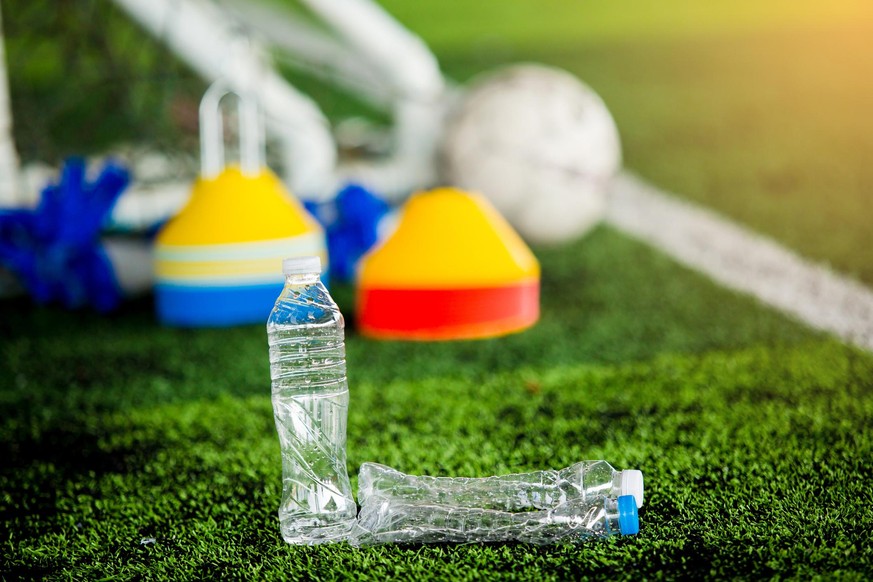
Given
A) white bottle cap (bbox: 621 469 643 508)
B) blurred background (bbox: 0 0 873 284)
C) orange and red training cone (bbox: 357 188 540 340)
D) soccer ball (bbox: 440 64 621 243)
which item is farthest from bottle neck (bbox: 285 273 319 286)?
blurred background (bbox: 0 0 873 284)

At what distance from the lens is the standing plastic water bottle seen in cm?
187

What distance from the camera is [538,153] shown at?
3828 mm

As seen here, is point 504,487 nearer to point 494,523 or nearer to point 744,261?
point 494,523

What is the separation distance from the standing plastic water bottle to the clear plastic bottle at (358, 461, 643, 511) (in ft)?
0.27

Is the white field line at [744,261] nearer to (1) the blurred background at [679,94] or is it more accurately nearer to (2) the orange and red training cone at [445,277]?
(1) the blurred background at [679,94]

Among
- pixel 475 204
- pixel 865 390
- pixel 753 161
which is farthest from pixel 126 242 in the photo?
pixel 753 161

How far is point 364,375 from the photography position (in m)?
2.84

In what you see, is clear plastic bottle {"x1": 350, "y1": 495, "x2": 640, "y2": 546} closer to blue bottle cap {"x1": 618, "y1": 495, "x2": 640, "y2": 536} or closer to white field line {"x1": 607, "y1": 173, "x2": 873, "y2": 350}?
blue bottle cap {"x1": 618, "y1": 495, "x2": 640, "y2": 536}

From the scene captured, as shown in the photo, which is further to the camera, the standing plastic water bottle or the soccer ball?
the soccer ball

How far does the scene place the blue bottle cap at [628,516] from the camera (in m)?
1.77

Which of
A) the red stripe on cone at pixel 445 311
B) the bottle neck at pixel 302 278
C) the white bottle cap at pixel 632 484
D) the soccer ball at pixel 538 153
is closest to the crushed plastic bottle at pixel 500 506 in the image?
the white bottle cap at pixel 632 484

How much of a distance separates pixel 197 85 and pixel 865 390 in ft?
12.2

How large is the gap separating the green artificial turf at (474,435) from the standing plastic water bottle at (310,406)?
7 centimetres

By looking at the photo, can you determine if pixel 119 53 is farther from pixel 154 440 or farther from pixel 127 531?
pixel 127 531
